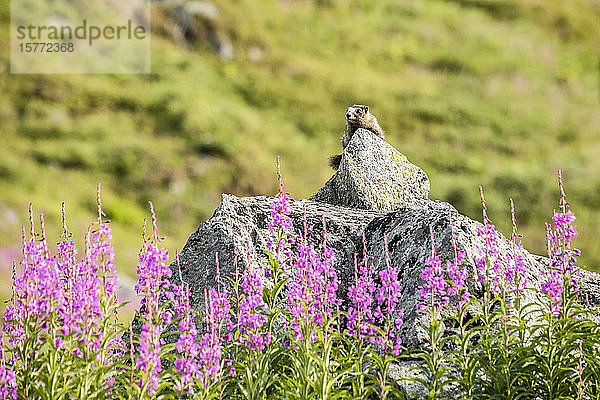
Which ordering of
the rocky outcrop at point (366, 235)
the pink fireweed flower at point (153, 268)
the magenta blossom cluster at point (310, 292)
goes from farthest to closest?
the rocky outcrop at point (366, 235), the magenta blossom cluster at point (310, 292), the pink fireweed flower at point (153, 268)

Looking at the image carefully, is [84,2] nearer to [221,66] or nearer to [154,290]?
[221,66]

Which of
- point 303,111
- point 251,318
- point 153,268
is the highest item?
point 303,111

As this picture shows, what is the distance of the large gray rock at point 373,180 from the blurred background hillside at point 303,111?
45.8ft

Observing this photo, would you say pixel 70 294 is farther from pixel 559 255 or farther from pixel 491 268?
pixel 559 255

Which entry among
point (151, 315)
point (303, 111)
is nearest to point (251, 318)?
point (151, 315)

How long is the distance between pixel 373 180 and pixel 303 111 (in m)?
27.6

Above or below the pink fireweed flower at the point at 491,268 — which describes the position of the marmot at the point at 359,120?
above

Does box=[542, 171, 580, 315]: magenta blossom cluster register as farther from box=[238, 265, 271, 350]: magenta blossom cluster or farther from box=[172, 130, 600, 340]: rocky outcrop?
box=[238, 265, 271, 350]: magenta blossom cluster

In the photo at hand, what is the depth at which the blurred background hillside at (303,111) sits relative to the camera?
30.2m

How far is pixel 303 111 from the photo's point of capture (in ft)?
127

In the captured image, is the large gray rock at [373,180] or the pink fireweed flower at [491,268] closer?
the pink fireweed flower at [491,268]

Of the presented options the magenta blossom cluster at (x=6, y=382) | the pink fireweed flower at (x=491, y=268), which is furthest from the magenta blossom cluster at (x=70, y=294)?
the pink fireweed flower at (x=491, y=268)

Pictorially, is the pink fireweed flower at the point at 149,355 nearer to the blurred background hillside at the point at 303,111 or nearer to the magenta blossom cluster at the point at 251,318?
the magenta blossom cluster at the point at 251,318

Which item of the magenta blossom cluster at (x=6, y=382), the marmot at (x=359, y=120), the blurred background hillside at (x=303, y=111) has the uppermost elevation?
the blurred background hillside at (x=303, y=111)
